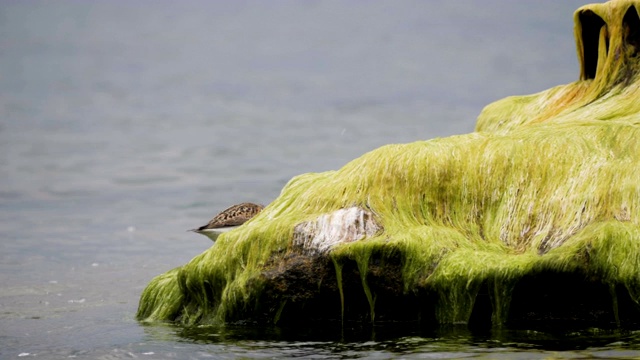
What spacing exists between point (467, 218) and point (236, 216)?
4.06 m

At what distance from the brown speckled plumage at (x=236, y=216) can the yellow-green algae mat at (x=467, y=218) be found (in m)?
1.92

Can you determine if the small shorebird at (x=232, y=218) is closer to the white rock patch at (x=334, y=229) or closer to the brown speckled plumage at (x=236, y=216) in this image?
the brown speckled plumage at (x=236, y=216)

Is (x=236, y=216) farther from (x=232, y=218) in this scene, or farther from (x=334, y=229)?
(x=334, y=229)

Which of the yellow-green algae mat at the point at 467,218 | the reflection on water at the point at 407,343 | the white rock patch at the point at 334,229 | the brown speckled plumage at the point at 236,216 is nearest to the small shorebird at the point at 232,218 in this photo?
the brown speckled plumage at the point at 236,216

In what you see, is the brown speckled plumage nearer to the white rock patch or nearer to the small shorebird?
the small shorebird

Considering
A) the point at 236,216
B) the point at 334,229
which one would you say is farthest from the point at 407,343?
the point at 236,216

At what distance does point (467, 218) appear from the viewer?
1158cm

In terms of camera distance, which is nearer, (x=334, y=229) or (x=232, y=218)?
(x=334, y=229)

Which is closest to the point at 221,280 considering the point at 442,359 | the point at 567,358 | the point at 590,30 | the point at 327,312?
the point at 327,312

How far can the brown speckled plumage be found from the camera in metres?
14.6

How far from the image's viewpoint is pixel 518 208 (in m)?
11.4

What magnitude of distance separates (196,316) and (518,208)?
3659 mm

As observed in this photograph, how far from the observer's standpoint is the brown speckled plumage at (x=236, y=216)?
1455 cm

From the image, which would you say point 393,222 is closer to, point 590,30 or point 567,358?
point 567,358
